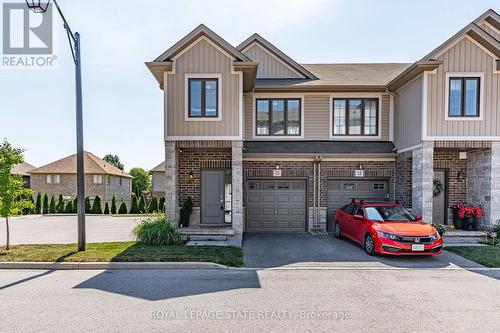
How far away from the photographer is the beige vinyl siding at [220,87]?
11.1 m

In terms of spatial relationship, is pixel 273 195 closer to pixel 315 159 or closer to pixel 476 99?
pixel 315 159

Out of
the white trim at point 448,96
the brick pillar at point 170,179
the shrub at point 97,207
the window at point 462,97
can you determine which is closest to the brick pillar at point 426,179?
the white trim at point 448,96

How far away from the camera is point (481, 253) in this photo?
894cm

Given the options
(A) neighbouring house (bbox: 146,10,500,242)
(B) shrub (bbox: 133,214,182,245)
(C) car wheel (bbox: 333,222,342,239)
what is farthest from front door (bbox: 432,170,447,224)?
(B) shrub (bbox: 133,214,182,245)

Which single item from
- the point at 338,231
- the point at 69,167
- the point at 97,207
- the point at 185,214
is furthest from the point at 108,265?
the point at 69,167

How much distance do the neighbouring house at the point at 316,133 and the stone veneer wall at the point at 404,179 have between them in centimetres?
4

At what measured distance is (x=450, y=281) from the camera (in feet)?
22.4

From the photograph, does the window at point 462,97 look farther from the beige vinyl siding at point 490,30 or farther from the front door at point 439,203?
the beige vinyl siding at point 490,30

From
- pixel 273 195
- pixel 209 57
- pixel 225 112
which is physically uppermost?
pixel 209 57

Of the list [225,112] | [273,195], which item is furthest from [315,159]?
[225,112]

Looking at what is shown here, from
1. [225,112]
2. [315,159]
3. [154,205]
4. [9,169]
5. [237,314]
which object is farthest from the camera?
[154,205]

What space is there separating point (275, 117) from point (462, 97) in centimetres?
692

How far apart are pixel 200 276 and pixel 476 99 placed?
11.2 m

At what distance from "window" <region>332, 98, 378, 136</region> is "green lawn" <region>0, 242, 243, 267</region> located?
7.46 meters
